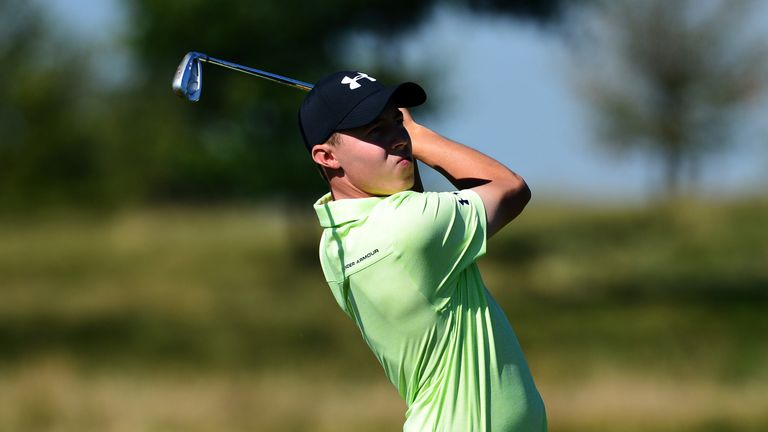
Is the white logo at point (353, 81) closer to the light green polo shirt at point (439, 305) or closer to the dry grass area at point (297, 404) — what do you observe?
the light green polo shirt at point (439, 305)

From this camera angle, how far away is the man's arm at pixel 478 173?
3.42 meters

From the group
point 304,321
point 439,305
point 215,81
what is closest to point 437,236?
point 439,305

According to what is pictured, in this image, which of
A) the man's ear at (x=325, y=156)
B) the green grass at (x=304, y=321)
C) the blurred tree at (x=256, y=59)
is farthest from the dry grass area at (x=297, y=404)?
the man's ear at (x=325, y=156)

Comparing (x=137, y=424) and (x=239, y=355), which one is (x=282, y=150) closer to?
(x=239, y=355)

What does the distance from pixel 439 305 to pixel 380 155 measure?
374 millimetres

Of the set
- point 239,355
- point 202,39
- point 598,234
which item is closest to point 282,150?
point 202,39

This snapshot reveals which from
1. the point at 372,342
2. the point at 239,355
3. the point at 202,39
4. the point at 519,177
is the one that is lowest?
the point at 239,355

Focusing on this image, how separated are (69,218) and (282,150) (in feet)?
42.5

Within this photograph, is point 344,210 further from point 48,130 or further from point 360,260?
point 48,130

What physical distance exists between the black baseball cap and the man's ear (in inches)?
0.5

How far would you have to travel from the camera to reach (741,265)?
27.1 meters

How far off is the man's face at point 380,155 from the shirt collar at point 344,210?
37mm

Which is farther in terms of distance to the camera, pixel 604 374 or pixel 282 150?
pixel 282 150

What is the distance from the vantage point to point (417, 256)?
3.30 m
